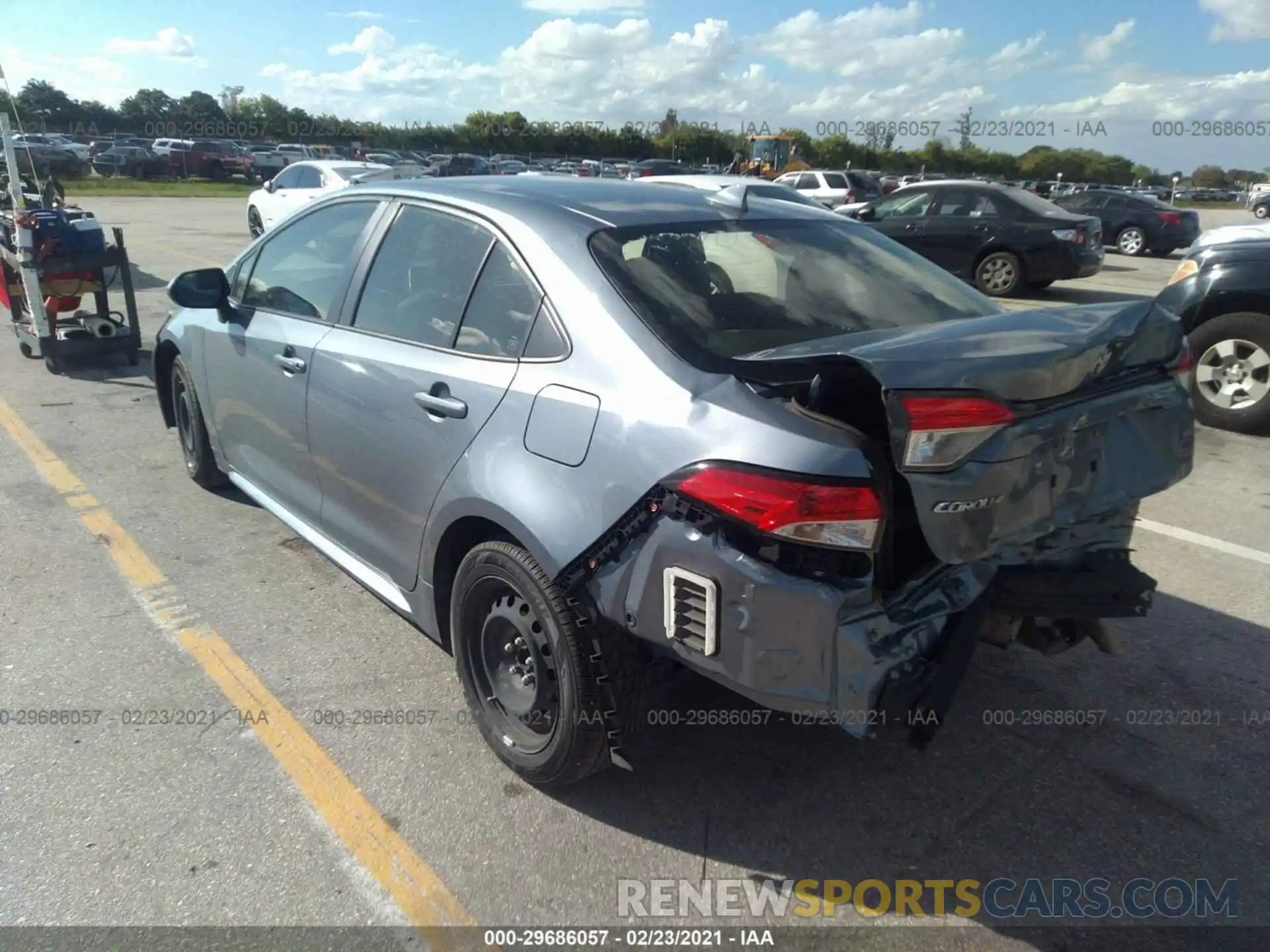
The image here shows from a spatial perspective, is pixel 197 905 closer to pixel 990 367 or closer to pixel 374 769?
pixel 374 769

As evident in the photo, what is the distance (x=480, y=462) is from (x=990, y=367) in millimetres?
1404

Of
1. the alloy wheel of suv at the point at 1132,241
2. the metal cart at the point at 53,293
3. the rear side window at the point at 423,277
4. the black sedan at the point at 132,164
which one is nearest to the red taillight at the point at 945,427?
the rear side window at the point at 423,277

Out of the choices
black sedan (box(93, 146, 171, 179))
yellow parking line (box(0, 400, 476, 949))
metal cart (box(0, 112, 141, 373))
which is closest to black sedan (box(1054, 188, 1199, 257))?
metal cart (box(0, 112, 141, 373))

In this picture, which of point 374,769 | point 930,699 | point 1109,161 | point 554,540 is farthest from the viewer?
point 1109,161

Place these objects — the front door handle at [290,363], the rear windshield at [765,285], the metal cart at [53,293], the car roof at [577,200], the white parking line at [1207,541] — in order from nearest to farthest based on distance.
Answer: the rear windshield at [765,285]
the car roof at [577,200]
the front door handle at [290,363]
the white parking line at [1207,541]
the metal cart at [53,293]

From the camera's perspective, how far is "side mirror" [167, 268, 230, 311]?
429cm

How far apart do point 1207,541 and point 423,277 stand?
411cm

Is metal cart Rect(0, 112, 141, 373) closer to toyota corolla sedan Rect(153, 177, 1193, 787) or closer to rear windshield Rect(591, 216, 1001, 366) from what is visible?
toyota corolla sedan Rect(153, 177, 1193, 787)

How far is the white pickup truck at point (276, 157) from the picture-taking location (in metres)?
42.7

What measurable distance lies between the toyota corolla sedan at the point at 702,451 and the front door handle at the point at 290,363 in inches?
0.8

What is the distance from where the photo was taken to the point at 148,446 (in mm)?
6184

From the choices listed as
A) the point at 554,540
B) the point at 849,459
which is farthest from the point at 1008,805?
the point at 554,540

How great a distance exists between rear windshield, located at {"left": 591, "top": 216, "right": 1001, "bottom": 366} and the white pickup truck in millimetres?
41073

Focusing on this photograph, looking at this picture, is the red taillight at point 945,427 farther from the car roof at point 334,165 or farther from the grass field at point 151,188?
the grass field at point 151,188
